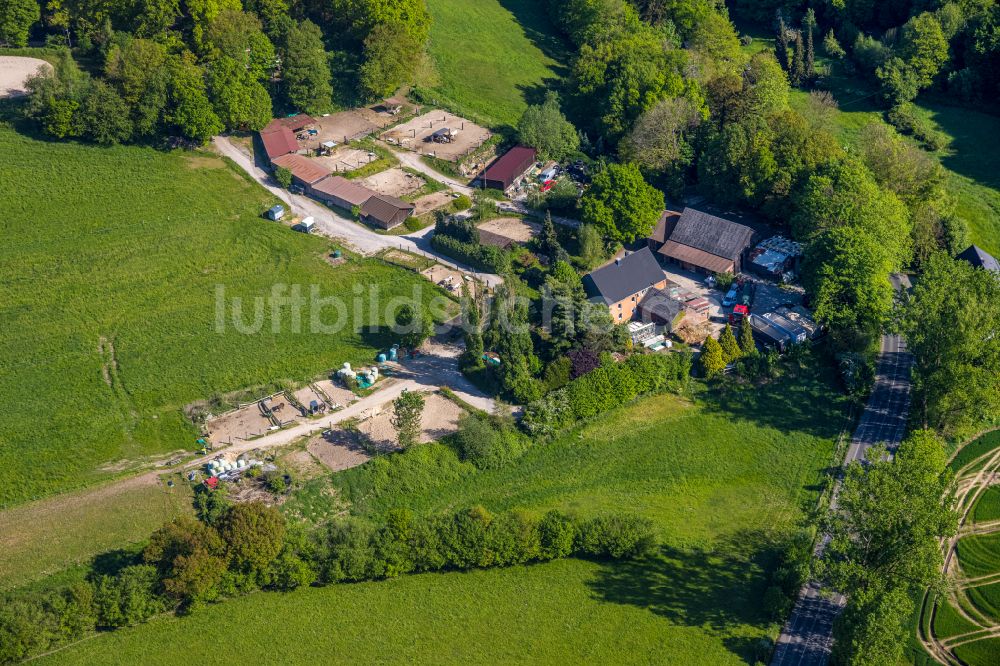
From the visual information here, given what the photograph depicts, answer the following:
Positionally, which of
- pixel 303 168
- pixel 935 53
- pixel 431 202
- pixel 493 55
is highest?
pixel 935 53

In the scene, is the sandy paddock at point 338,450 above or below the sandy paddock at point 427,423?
below

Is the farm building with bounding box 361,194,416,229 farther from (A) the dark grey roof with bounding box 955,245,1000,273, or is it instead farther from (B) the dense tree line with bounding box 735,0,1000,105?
(B) the dense tree line with bounding box 735,0,1000,105

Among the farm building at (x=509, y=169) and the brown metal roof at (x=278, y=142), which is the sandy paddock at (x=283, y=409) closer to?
the brown metal roof at (x=278, y=142)

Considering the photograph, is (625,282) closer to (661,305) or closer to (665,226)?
(661,305)

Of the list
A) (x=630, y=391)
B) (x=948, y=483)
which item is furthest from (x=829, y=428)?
(x=630, y=391)

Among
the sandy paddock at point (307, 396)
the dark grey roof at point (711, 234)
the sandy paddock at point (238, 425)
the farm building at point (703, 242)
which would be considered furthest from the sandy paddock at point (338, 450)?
the dark grey roof at point (711, 234)

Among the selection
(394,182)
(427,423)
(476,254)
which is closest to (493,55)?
(394,182)


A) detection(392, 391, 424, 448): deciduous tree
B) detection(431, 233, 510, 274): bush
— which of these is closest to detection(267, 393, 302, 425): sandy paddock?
detection(392, 391, 424, 448): deciduous tree
